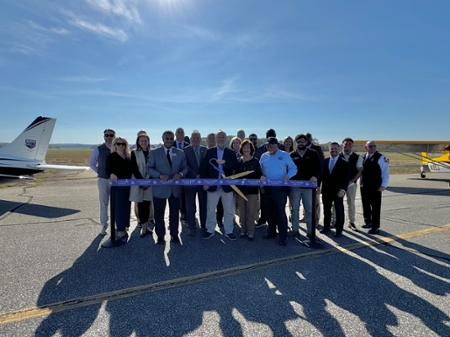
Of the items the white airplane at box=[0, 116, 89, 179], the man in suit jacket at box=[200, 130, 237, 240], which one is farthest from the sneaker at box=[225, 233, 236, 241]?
the white airplane at box=[0, 116, 89, 179]

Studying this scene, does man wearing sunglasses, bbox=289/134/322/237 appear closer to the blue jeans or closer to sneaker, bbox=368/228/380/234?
the blue jeans

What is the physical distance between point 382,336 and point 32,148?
1305 cm

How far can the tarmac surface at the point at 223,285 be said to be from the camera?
222 centimetres

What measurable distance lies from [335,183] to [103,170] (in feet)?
14.6

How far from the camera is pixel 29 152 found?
10.5 metres

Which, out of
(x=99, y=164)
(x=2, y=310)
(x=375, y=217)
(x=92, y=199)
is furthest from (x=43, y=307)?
(x=92, y=199)

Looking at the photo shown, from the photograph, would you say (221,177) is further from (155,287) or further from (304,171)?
(155,287)

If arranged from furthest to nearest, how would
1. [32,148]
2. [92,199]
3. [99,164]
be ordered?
[32,148]
[92,199]
[99,164]

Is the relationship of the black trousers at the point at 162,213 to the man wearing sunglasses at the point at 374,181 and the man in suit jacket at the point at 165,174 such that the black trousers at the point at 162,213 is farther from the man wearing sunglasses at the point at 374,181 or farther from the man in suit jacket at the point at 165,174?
the man wearing sunglasses at the point at 374,181

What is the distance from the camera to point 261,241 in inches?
174

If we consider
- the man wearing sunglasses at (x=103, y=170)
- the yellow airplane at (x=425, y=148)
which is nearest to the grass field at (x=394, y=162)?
the yellow airplane at (x=425, y=148)

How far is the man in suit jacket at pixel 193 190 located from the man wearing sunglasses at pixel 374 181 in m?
3.47

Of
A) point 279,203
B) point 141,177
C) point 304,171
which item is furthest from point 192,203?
point 304,171

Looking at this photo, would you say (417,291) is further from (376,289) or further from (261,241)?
(261,241)
